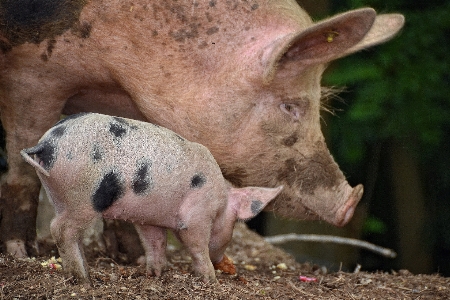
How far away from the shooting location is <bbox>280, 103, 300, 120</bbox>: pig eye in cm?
539

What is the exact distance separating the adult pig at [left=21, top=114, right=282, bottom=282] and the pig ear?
2.81ft

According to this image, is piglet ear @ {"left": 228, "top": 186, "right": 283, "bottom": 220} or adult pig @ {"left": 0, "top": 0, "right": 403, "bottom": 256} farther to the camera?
adult pig @ {"left": 0, "top": 0, "right": 403, "bottom": 256}

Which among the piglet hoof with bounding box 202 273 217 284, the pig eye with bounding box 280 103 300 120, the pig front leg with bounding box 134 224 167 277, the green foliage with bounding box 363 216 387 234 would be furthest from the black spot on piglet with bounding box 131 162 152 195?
the green foliage with bounding box 363 216 387 234

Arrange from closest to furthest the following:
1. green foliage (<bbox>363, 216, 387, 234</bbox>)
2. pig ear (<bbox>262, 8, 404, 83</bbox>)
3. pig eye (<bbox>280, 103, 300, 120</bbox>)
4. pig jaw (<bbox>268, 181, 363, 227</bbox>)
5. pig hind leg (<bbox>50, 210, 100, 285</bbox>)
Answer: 1. pig hind leg (<bbox>50, 210, 100, 285</bbox>)
2. pig ear (<bbox>262, 8, 404, 83</bbox>)
3. pig eye (<bbox>280, 103, 300, 120</bbox>)
4. pig jaw (<bbox>268, 181, 363, 227</bbox>)
5. green foliage (<bbox>363, 216, 387, 234</bbox>)

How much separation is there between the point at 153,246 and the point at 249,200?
66 centimetres

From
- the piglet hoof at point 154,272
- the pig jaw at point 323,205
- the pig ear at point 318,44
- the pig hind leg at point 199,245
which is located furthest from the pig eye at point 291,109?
the piglet hoof at point 154,272

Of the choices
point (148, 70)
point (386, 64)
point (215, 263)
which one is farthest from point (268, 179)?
point (386, 64)

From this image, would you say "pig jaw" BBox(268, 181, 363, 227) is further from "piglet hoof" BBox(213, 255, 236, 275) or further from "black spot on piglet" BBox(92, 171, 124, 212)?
"black spot on piglet" BBox(92, 171, 124, 212)

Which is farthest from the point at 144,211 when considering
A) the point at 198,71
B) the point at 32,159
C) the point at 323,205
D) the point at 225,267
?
the point at 323,205

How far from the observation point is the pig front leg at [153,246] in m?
4.74

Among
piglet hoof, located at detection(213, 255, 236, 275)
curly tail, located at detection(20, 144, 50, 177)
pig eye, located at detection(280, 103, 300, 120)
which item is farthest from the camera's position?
pig eye, located at detection(280, 103, 300, 120)

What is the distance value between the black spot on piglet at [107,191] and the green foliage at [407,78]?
3.74 metres

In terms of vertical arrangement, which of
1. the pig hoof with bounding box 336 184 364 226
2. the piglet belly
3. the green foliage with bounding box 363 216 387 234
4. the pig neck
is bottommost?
the green foliage with bounding box 363 216 387 234

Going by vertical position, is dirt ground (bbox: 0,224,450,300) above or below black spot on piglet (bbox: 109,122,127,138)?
below
